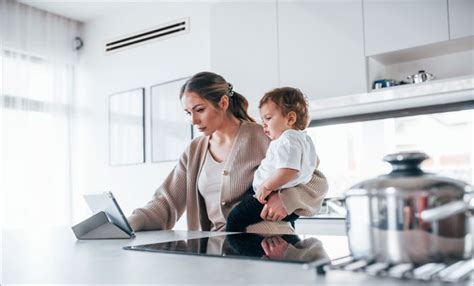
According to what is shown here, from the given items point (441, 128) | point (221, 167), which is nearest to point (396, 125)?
point (441, 128)

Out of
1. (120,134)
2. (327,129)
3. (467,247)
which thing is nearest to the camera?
(467,247)

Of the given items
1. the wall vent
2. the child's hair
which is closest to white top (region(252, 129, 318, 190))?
the child's hair

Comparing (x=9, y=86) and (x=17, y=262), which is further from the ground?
(x=9, y=86)

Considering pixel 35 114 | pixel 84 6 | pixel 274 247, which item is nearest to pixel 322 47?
pixel 274 247

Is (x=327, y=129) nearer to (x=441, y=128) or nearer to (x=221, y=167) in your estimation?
(x=441, y=128)

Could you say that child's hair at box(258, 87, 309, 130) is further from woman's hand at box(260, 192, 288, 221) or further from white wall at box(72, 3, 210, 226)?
white wall at box(72, 3, 210, 226)

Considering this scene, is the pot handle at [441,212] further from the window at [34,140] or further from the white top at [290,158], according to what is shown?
the window at [34,140]

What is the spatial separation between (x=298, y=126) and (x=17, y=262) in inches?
41.5

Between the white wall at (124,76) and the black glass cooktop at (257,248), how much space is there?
8.29ft

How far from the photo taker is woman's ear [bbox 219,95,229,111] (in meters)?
1.71

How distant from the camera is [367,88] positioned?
248 centimetres

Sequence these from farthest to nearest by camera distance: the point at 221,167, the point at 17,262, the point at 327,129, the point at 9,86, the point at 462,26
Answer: the point at 9,86 < the point at 327,129 < the point at 462,26 < the point at 221,167 < the point at 17,262

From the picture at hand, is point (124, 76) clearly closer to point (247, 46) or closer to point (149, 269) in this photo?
point (247, 46)

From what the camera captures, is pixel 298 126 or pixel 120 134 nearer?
pixel 298 126
